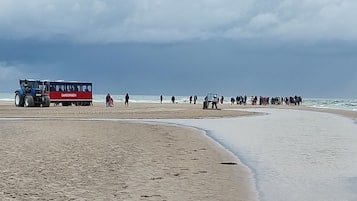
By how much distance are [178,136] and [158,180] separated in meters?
11.3

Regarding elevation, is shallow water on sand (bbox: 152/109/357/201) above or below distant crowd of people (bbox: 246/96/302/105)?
below

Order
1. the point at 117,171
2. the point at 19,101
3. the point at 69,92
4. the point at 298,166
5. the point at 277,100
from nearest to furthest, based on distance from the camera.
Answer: the point at 117,171 → the point at 298,166 → the point at 19,101 → the point at 69,92 → the point at 277,100

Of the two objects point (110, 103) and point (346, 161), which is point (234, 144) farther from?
point (110, 103)

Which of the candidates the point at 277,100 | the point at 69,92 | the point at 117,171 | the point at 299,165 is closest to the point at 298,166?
the point at 299,165

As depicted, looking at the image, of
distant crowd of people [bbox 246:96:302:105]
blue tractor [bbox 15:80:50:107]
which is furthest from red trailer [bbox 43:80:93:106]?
distant crowd of people [bbox 246:96:302:105]

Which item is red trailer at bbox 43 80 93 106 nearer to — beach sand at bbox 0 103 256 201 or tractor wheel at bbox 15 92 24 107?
tractor wheel at bbox 15 92 24 107

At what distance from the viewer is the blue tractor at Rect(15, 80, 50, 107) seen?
56188 millimetres

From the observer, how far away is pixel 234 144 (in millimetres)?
19250

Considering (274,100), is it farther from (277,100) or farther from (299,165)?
(299,165)

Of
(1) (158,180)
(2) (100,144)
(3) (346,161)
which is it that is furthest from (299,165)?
(2) (100,144)

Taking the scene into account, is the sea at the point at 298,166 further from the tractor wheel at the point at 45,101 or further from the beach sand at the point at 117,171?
the tractor wheel at the point at 45,101

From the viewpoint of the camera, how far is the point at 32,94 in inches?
2232

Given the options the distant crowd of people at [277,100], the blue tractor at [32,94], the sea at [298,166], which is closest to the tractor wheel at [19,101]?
the blue tractor at [32,94]

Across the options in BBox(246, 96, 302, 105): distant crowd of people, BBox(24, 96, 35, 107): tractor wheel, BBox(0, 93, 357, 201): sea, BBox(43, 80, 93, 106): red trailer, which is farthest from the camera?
BBox(246, 96, 302, 105): distant crowd of people
